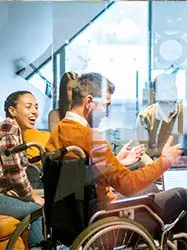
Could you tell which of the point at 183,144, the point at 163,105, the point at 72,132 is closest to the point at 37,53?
the point at 72,132

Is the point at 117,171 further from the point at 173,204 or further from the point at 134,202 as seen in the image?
the point at 173,204

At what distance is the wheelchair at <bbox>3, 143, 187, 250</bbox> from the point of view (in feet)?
8.73

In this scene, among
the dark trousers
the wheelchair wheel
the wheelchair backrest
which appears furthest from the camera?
the dark trousers

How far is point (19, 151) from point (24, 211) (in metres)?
0.34

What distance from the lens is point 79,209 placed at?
268cm

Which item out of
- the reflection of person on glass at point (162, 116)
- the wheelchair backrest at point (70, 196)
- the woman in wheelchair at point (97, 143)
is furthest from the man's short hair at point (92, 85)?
the wheelchair backrest at point (70, 196)

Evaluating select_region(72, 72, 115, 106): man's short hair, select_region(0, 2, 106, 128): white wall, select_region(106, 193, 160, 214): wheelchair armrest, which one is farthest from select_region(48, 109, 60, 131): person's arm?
select_region(106, 193, 160, 214): wheelchair armrest

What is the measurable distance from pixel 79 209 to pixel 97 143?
0.38m

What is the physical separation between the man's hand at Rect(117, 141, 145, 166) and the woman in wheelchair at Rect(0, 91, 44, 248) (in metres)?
0.51

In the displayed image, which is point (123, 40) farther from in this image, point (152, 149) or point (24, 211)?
point (24, 211)

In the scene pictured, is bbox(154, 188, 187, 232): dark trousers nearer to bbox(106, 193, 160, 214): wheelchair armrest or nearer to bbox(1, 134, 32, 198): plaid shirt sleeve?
bbox(106, 193, 160, 214): wheelchair armrest

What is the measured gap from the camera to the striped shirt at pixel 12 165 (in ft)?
8.91

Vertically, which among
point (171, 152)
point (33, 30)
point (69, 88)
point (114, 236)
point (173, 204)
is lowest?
point (114, 236)

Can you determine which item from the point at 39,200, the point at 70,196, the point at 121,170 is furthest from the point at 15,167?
the point at 121,170
